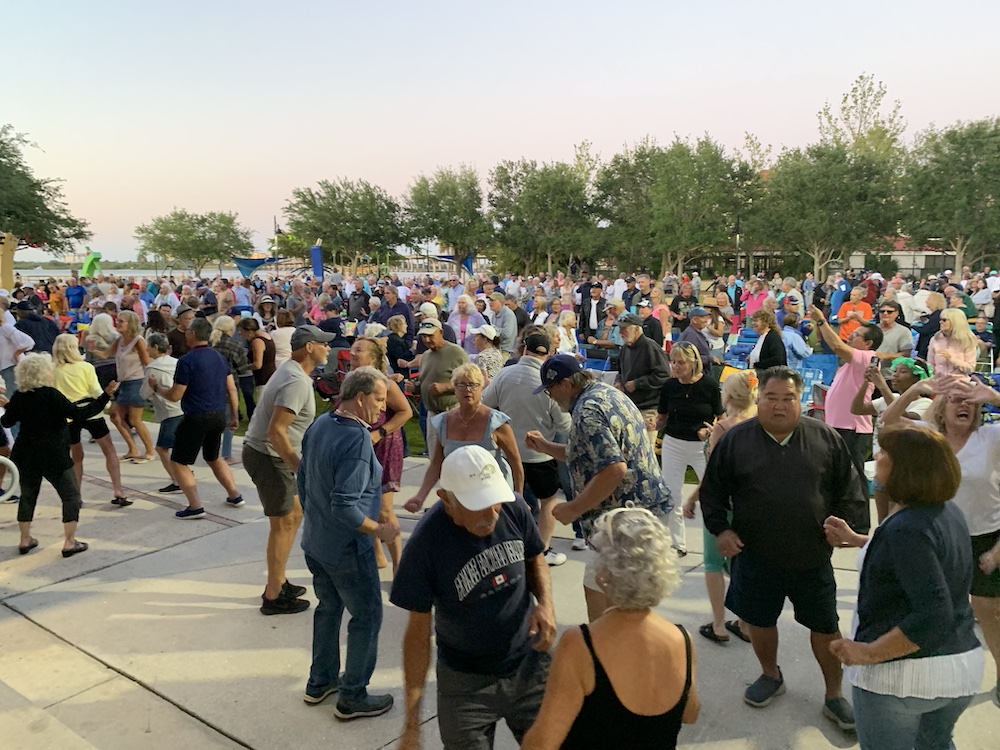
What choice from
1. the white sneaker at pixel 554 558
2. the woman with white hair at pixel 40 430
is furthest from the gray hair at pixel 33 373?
the white sneaker at pixel 554 558

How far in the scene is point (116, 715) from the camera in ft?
12.0

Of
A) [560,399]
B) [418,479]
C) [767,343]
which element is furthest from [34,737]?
[767,343]

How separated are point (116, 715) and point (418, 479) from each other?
404cm

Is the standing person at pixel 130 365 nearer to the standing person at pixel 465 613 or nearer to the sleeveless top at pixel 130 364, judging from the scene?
the sleeveless top at pixel 130 364

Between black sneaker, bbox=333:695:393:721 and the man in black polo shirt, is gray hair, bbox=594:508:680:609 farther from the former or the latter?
the man in black polo shirt

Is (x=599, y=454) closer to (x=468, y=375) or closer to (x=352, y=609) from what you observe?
(x=468, y=375)

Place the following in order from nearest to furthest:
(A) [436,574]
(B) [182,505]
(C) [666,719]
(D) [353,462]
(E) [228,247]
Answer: (C) [666,719]
(A) [436,574]
(D) [353,462]
(B) [182,505]
(E) [228,247]

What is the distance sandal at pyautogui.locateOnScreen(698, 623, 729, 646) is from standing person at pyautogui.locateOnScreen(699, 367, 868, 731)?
28.4 inches

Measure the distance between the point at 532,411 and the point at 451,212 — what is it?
168ft

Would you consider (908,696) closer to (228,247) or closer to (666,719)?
(666,719)

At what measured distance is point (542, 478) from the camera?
5047 millimetres

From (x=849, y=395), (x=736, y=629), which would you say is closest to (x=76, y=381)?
(x=736, y=629)

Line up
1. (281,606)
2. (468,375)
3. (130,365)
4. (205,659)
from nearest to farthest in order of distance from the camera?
(205,659), (468,375), (281,606), (130,365)

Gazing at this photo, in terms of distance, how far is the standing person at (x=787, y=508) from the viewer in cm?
323
